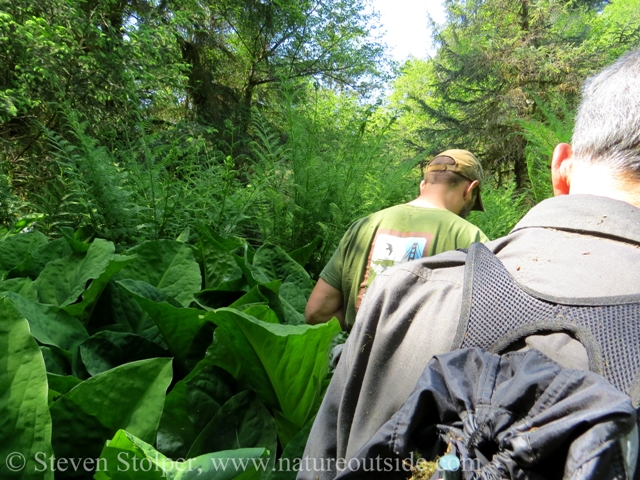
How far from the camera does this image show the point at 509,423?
25.5 inches

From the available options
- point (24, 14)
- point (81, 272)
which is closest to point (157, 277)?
point (81, 272)

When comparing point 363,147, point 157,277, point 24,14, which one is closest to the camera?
point 157,277

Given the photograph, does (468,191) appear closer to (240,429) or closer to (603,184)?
(603,184)

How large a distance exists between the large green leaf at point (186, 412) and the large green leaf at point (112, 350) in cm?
23

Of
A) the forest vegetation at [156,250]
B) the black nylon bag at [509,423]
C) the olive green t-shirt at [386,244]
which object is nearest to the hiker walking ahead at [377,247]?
the olive green t-shirt at [386,244]

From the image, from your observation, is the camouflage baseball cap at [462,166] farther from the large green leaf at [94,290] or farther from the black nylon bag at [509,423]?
the black nylon bag at [509,423]

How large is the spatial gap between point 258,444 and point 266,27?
13780 mm

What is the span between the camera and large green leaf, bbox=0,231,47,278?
201 cm

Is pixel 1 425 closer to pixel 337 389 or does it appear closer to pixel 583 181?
pixel 337 389

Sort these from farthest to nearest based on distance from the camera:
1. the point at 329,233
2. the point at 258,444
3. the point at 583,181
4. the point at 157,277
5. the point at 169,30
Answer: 1. the point at 169,30
2. the point at 329,233
3. the point at 157,277
4. the point at 258,444
5. the point at 583,181

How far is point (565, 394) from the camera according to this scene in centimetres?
63

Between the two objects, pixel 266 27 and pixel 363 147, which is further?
pixel 266 27

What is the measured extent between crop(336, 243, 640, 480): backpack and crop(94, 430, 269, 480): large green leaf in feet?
0.61

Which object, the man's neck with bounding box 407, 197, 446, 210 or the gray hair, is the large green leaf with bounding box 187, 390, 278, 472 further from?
the man's neck with bounding box 407, 197, 446, 210
